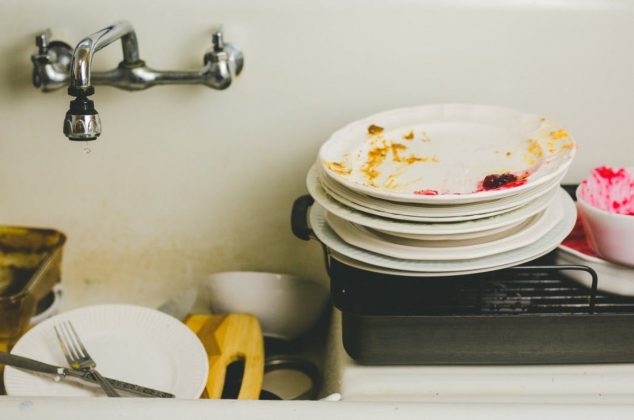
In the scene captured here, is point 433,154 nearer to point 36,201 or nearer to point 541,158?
point 541,158

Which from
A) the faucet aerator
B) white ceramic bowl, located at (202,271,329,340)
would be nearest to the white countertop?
the faucet aerator

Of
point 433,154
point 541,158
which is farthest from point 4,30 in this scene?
point 541,158

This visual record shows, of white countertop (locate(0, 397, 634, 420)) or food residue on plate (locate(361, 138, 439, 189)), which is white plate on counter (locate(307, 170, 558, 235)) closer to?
food residue on plate (locate(361, 138, 439, 189))

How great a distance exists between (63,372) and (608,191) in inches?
25.7

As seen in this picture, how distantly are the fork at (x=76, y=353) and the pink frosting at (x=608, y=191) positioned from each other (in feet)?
1.90

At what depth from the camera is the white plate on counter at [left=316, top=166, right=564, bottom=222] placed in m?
0.72

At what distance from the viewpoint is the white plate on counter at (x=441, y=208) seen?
0.72 meters

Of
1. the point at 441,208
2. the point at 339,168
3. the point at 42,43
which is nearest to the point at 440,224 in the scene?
the point at 441,208

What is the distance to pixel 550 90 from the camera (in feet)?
3.26

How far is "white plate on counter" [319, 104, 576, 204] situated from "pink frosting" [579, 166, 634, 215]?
6 centimetres

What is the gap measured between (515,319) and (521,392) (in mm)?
80

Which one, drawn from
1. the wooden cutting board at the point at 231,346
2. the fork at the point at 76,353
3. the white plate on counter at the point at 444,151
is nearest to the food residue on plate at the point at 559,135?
Answer: the white plate on counter at the point at 444,151

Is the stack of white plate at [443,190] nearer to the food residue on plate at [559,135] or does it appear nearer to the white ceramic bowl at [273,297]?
the food residue on plate at [559,135]

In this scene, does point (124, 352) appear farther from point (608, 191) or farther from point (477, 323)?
point (608, 191)
